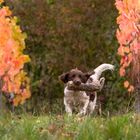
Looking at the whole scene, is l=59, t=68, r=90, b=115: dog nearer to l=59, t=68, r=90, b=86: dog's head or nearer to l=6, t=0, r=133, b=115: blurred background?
l=59, t=68, r=90, b=86: dog's head

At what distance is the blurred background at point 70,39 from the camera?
49.4 ft

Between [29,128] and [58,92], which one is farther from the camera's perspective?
[58,92]

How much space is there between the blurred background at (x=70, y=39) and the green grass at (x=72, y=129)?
679 cm

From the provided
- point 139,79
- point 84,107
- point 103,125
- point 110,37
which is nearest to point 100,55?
point 110,37

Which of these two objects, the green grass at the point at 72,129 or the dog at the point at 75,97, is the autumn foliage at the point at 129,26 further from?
the green grass at the point at 72,129

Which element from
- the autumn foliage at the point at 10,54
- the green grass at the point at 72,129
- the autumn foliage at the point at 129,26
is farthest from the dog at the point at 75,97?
the green grass at the point at 72,129

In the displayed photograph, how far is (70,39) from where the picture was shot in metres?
15.4

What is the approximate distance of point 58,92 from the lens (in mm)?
16109

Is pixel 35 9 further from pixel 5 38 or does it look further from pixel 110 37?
pixel 5 38

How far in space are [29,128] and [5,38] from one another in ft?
11.1

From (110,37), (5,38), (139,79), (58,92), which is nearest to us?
(5,38)

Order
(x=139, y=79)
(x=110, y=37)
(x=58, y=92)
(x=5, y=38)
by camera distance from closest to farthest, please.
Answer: (x=5, y=38) → (x=139, y=79) → (x=110, y=37) → (x=58, y=92)

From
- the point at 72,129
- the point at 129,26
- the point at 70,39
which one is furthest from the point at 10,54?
the point at 70,39

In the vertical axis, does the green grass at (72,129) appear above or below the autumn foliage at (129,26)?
below
